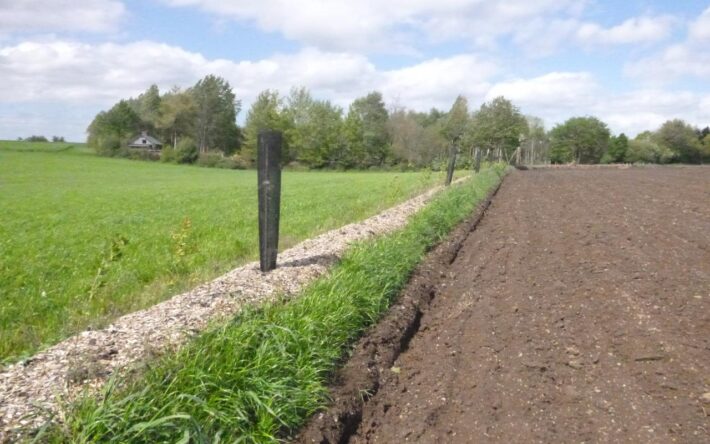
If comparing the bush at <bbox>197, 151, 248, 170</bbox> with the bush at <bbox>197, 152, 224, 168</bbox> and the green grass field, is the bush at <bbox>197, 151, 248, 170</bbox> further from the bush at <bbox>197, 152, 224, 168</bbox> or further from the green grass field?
the green grass field

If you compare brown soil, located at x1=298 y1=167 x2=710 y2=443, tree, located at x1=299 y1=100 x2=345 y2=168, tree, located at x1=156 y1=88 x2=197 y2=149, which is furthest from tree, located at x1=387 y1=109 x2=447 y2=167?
brown soil, located at x1=298 y1=167 x2=710 y2=443

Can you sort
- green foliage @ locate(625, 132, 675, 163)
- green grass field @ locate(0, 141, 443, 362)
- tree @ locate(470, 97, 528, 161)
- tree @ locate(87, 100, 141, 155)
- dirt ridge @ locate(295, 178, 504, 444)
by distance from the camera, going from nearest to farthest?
dirt ridge @ locate(295, 178, 504, 444), green grass field @ locate(0, 141, 443, 362), tree @ locate(470, 97, 528, 161), green foliage @ locate(625, 132, 675, 163), tree @ locate(87, 100, 141, 155)

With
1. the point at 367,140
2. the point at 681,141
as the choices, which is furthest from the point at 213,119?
the point at 681,141

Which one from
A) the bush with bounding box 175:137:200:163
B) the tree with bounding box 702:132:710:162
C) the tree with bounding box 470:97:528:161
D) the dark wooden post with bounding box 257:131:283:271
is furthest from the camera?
the tree with bounding box 702:132:710:162

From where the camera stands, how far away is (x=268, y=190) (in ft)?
20.6

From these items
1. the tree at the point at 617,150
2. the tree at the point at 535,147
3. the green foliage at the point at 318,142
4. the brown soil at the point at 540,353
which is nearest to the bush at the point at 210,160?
the green foliage at the point at 318,142

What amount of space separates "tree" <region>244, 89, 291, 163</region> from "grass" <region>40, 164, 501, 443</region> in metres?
65.4

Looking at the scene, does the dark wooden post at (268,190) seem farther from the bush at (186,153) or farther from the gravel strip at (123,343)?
the bush at (186,153)

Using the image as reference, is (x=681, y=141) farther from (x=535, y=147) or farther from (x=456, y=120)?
(x=456, y=120)

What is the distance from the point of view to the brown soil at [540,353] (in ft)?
11.9

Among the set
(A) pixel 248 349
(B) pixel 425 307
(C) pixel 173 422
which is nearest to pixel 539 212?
(B) pixel 425 307

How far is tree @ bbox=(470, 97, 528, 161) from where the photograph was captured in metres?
51.5

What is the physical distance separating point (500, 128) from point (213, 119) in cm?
A: 4979

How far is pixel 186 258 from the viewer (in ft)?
28.1
